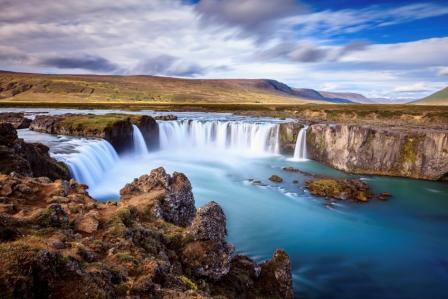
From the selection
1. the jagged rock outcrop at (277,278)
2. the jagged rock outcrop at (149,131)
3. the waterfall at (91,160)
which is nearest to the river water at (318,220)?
the waterfall at (91,160)

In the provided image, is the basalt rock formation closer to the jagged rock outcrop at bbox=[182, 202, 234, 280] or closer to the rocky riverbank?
the jagged rock outcrop at bbox=[182, 202, 234, 280]

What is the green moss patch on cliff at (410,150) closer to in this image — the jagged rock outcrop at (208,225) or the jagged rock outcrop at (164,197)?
the jagged rock outcrop at (164,197)

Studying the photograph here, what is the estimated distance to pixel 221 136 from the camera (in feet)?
201

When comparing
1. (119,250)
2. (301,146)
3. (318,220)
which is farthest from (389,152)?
(119,250)

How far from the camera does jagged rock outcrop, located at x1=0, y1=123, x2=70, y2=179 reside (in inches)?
760

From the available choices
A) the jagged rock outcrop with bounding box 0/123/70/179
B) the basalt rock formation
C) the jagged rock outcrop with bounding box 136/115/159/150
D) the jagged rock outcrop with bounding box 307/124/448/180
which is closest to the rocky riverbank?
the jagged rock outcrop with bounding box 136/115/159/150

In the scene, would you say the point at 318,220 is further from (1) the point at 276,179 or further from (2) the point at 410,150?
(2) the point at 410,150

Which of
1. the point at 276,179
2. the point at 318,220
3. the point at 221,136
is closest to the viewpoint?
the point at 318,220

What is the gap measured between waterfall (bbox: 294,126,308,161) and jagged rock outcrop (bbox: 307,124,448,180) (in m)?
4.51

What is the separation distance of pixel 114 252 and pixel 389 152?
41.2 meters

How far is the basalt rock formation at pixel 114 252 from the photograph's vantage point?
7.13m

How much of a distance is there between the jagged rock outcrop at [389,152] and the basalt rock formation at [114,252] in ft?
108

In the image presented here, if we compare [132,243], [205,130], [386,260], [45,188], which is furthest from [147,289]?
[205,130]

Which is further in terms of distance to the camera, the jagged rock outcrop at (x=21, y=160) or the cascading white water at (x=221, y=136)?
the cascading white water at (x=221, y=136)
